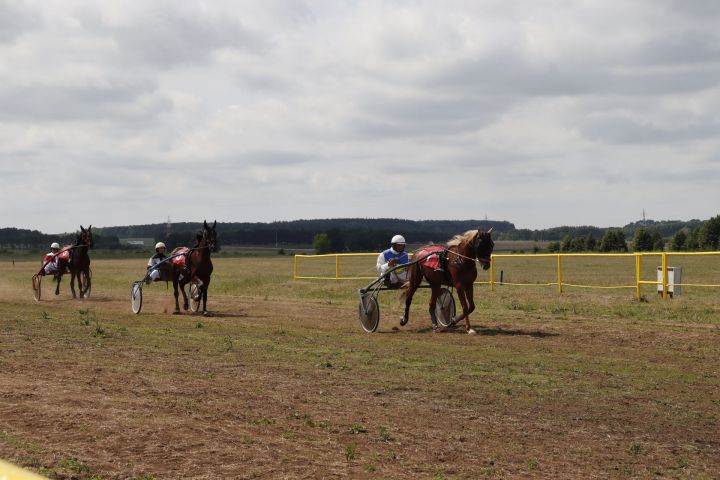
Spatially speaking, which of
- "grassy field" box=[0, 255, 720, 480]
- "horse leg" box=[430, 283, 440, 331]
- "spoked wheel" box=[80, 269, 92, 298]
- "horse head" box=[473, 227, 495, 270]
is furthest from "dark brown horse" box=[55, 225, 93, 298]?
"horse head" box=[473, 227, 495, 270]

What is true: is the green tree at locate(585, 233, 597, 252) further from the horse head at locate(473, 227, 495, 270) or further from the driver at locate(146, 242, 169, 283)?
the horse head at locate(473, 227, 495, 270)

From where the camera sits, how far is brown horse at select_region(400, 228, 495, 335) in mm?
16906

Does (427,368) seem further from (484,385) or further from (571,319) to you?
(571,319)

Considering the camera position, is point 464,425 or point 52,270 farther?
point 52,270

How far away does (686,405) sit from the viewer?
32.6ft

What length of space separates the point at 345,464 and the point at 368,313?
11.1 metres

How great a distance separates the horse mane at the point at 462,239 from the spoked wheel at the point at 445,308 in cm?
122

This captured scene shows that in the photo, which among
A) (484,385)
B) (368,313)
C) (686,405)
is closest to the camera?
(686,405)

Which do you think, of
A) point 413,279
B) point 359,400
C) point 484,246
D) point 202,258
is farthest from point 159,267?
point 359,400

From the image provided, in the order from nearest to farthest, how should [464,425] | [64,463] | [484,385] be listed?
[64,463]
[464,425]
[484,385]

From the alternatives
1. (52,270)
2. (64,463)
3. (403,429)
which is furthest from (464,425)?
(52,270)

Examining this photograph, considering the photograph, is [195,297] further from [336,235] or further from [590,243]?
[336,235]

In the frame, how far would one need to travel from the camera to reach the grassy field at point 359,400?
23.5 feet

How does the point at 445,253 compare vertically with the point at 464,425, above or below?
above
